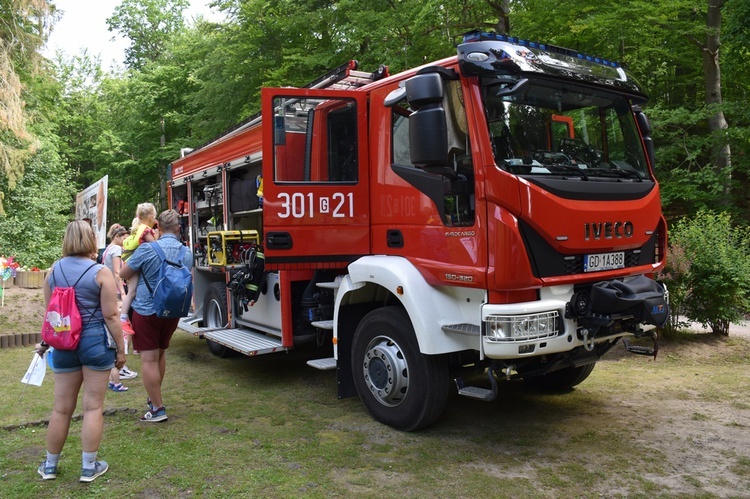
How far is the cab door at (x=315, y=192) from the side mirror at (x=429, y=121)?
119cm

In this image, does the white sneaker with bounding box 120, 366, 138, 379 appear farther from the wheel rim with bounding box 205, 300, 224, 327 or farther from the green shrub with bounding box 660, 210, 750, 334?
the green shrub with bounding box 660, 210, 750, 334

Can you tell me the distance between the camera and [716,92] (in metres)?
11.2

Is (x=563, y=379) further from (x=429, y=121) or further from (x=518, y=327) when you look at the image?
(x=429, y=121)

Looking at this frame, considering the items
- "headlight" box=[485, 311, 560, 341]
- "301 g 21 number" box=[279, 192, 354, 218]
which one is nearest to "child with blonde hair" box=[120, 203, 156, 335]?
"301 g 21 number" box=[279, 192, 354, 218]

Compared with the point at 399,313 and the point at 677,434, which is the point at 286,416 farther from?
the point at 677,434

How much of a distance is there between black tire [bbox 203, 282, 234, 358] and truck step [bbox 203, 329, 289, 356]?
1.46ft

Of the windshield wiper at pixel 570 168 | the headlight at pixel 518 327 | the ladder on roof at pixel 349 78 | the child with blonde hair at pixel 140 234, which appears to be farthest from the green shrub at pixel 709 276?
the child with blonde hair at pixel 140 234

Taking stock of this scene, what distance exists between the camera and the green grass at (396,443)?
3941mm

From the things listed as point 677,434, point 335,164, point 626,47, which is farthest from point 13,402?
point 626,47

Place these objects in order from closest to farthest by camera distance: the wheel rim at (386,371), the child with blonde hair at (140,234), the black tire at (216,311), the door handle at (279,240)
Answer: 1. the wheel rim at (386,371)
2. the door handle at (279,240)
3. the child with blonde hair at (140,234)
4. the black tire at (216,311)

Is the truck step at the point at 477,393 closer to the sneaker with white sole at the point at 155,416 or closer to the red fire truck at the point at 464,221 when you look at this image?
the red fire truck at the point at 464,221

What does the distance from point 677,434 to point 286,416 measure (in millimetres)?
3307

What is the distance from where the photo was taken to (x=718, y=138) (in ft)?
33.9

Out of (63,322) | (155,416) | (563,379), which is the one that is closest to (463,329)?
(563,379)
